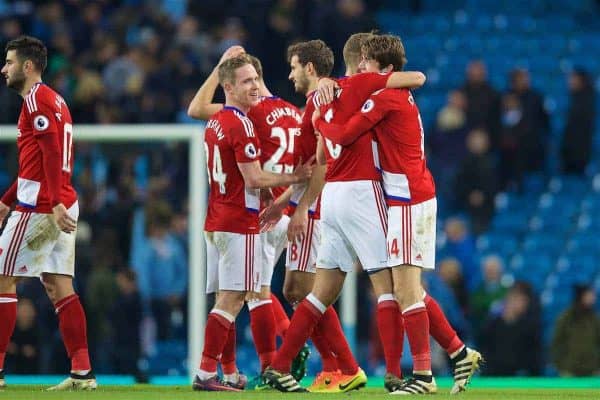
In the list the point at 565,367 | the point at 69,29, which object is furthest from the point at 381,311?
the point at 69,29

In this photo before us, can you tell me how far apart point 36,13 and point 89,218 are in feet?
19.2

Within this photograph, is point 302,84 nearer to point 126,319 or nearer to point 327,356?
point 327,356

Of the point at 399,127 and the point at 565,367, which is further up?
the point at 399,127

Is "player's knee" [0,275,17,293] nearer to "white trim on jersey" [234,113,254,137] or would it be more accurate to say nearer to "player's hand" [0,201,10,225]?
"player's hand" [0,201,10,225]

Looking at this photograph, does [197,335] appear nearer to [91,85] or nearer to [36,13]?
[91,85]

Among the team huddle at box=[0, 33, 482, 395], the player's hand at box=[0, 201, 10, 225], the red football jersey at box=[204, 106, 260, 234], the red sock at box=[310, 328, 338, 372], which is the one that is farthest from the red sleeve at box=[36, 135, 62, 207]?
the red sock at box=[310, 328, 338, 372]

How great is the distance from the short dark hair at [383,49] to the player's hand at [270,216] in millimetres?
1311

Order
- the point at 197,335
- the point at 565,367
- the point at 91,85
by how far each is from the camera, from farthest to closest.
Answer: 1. the point at 91,85
2. the point at 565,367
3. the point at 197,335

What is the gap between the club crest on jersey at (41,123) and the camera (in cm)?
980

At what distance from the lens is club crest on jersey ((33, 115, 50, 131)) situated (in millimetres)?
9805

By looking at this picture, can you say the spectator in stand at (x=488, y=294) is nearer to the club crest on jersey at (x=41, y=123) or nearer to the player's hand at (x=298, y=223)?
the player's hand at (x=298, y=223)

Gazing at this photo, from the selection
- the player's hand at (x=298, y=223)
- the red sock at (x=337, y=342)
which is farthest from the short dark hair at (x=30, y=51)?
the red sock at (x=337, y=342)

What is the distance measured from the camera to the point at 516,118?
720 inches

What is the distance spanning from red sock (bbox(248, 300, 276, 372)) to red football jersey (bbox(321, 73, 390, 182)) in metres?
1.19
